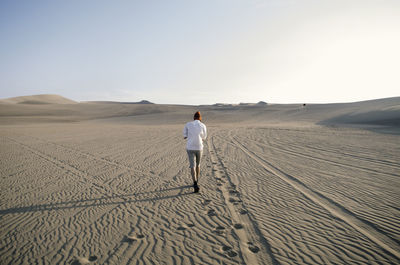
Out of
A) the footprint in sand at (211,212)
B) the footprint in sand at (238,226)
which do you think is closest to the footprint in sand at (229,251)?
the footprint in sand at (238,226)

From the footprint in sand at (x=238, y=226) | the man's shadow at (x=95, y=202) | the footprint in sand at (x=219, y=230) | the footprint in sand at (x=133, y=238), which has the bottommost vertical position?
the footprint in sand at (x=133, y=238)

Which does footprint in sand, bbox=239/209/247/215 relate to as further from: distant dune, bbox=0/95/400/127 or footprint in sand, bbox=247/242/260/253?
distant dune, bbox=0/95/400/127

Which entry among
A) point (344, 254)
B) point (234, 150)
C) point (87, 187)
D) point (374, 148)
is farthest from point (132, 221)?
point (374, 148)

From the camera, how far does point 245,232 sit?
3.79 m

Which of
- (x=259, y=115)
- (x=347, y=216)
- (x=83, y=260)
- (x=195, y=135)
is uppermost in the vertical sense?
(x=259, y=115)

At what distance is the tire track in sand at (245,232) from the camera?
3170mm

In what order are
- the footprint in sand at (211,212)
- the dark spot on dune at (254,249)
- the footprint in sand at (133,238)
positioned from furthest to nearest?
the footprint in sand at (211,212) < the footprint in sand at (133,238) < the dark spot on dune at (254,249)

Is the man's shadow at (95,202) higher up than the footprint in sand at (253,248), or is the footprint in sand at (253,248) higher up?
the man's shadow at (95,202)

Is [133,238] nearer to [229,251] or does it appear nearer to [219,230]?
[219,230]

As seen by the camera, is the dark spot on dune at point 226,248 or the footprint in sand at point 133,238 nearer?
the dark spot on dune at point 226,248

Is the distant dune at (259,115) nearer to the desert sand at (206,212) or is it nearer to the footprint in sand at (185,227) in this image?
the desert sand at (206,212)

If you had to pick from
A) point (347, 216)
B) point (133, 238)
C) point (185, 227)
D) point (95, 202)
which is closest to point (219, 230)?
point (185, 227)

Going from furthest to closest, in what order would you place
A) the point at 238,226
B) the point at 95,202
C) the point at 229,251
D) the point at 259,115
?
the point at 259,115 → the point at 95,202 → the point at 238,226 → the point at 229,251

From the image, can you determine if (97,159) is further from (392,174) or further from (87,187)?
(392,174)
